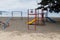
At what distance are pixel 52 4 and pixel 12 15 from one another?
859 cm

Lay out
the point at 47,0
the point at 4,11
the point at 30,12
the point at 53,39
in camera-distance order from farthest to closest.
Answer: the point at 4,11 < the point at 47,0 < the point at 30,12 < the point at 53,39

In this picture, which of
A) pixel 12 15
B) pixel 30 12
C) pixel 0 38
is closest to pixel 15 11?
pixel 12 15

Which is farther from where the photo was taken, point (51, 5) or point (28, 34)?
point (51, 5)

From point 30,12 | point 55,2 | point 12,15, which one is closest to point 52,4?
point 55,2

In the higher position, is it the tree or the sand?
the tree

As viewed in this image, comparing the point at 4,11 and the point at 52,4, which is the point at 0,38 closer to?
the point at 52,4

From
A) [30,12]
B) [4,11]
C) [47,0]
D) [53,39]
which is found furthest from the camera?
[4,11]

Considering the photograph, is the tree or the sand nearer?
the sand

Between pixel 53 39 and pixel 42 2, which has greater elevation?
pixel 42 2

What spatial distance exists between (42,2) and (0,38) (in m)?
13.5

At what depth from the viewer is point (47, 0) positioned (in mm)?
25906

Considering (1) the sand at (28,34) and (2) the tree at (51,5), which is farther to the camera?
(2) the tree at (51,5)

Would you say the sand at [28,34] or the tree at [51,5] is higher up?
the tree at [51,5]

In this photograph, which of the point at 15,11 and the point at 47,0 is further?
the point at 15,11
